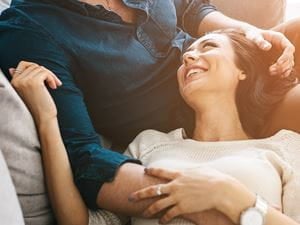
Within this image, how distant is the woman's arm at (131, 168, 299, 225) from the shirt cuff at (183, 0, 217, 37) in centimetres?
66

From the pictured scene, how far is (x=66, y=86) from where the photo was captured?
1250mm

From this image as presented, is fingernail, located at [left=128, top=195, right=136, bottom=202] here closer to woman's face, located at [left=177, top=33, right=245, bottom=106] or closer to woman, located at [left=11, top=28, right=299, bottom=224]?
woman, located at [left=11, top=28, right=299, bottom=224]

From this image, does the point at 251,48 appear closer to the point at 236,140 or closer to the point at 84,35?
the point at 236,140

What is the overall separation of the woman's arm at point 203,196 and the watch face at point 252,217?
11mm

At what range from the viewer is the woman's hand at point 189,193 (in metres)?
1.08

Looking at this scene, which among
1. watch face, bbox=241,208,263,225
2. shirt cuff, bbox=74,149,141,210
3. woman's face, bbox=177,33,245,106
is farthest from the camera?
woman's face, bbox=177,33,245,106

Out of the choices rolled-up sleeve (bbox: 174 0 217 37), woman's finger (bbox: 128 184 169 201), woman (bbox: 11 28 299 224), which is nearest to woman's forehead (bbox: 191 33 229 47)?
woman (bbox: 11 28 299 224)

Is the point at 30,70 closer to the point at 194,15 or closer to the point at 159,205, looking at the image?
the point at 159,205

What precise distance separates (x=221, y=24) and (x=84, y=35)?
446 mm

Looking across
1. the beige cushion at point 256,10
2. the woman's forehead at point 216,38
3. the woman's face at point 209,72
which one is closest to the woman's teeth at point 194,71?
the woman's face at point 209,72

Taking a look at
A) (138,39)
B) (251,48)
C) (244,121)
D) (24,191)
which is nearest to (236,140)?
(244,121)

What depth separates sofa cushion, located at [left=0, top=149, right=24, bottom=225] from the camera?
941 mm

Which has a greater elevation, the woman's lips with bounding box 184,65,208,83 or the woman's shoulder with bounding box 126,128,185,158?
the woman's lips with bounding box 184,65,208,83

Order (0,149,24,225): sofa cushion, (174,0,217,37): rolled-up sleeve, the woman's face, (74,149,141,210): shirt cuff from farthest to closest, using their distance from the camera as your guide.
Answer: (174,0,217,37): rolled-up sleeve, the woman's face, (74,149,141,210): shirt cuff, (0,149,24,225): sofa cushion
